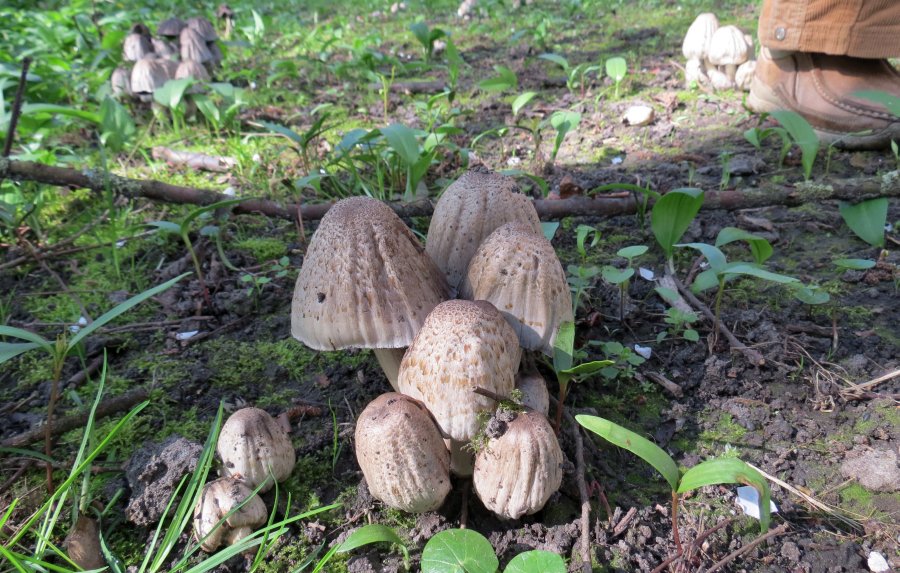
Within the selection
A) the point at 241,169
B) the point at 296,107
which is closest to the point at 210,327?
the point at 241,169

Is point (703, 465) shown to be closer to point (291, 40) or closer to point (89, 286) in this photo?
point (89, 286)

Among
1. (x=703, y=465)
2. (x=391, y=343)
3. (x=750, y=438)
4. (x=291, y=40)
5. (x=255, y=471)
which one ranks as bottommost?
(x=750, y=438)

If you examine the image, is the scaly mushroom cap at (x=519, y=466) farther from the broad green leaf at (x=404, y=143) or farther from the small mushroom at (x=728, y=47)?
the small mushroom at (x=728, y=47)

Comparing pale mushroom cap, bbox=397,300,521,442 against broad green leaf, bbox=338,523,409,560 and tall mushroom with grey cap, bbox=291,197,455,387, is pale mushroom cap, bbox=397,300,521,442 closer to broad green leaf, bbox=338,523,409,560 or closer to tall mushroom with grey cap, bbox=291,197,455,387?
tall mushroom with grey cap, bbox=291,197,455,387

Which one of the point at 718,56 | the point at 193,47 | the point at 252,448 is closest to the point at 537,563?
the point at 252,448

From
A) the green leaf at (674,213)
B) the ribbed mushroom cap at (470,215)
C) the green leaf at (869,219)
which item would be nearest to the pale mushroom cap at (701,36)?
the green leaf at (869,219)

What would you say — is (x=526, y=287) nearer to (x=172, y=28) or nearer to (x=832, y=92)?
(x=832, y=92)

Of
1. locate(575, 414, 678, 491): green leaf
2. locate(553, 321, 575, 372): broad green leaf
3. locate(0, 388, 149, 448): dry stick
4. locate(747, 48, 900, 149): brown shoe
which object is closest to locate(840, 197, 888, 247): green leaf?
locate(747, 48, 900, 149): brown shoe
